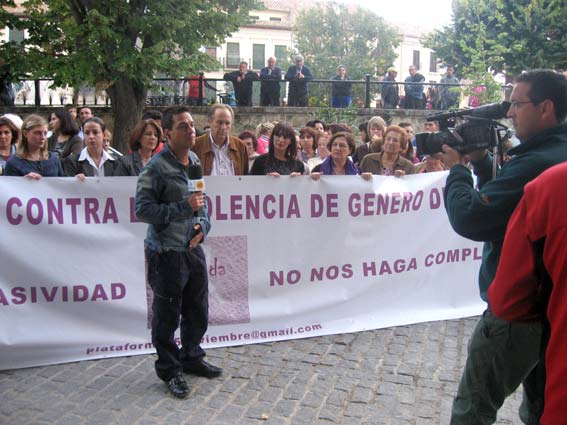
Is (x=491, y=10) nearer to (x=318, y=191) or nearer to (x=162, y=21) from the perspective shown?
(x=162, y=21)

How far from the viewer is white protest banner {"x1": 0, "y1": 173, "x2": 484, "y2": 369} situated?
498cm

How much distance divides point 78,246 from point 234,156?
164 cm

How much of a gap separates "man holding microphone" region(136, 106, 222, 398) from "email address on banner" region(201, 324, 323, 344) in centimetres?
88

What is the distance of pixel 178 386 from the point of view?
435 cm

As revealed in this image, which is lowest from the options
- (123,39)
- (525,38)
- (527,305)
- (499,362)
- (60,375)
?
(60,375)

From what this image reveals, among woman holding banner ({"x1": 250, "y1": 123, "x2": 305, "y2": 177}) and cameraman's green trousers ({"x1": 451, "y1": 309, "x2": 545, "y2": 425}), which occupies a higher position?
woman holding banner ({"x1": 250, "y1": 123, "x2": 305, "y2": 177})

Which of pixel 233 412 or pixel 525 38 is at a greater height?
pixel 525 38

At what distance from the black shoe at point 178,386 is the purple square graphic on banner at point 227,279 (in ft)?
A: 3.42

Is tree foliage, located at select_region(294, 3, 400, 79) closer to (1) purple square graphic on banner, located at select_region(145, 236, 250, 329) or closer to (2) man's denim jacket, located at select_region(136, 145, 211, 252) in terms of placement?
(1) purple square graphic on banner, located at select_region(145, 236, 250, 329)

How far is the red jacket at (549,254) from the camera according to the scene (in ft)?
6.72

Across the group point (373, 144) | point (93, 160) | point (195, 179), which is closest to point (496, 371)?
point (195, 179)

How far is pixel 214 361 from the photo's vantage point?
5.02 metres

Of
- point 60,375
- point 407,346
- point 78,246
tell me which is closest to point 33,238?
point 78,246

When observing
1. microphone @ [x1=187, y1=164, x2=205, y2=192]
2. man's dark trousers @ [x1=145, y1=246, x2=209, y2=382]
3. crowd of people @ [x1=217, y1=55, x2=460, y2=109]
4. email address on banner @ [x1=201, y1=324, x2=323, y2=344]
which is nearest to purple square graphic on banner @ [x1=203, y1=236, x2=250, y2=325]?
email address on banner @ [x1=201, y1=324, x2=323, y2=344]
